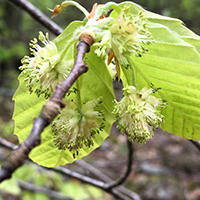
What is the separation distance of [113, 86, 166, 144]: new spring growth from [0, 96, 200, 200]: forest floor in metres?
3.05

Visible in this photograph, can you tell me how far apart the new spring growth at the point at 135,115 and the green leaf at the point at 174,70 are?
0.09 meters

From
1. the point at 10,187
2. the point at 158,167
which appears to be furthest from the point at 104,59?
the point at 158,167

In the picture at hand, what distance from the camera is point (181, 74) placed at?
659 millimetres

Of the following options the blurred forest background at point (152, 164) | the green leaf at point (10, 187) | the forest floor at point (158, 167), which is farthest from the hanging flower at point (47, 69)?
the forest floor at point (158, 167)

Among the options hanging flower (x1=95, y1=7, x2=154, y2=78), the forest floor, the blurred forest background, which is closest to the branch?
hanging flower (x1=95, y1=7, x2=154, y2=78)

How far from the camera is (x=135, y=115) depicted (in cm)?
61

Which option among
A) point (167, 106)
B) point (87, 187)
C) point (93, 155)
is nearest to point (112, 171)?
point (93, 155)

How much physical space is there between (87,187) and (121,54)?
278 centimetres

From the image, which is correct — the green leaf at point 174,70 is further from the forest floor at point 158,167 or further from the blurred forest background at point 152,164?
the forest floor at point 158,167

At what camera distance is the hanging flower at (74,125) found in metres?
0.63

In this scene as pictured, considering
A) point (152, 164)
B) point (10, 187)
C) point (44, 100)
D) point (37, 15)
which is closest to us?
point (44, 100)

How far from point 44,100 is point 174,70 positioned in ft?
1.44

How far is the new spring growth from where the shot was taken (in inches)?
24.0

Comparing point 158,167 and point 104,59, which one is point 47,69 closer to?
point 104,59
